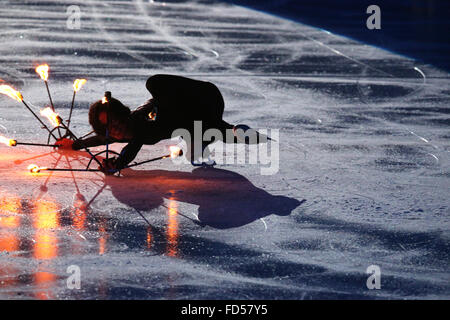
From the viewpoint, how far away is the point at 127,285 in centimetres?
644

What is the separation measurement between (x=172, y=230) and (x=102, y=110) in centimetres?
178

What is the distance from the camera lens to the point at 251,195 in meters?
8.59

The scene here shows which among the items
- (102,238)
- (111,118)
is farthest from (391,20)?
(102,238)

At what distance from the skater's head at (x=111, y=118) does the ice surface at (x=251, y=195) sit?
18.8 inches

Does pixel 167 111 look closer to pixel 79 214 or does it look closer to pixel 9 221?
pixel 79 214

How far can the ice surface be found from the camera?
21.8 feet

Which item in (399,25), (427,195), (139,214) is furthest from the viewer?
(399,25)
